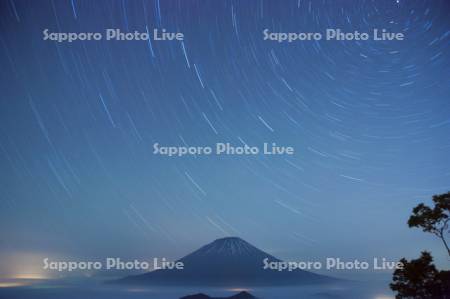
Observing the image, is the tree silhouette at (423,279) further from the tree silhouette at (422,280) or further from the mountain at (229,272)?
the mountain at (229,272)

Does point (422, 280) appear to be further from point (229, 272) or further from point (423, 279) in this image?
point (229, 272)

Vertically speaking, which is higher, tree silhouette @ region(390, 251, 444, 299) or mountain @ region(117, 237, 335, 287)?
mountain @ region(117, 237, 335, 287)

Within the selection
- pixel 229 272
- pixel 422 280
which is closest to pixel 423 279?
pixel 422 280

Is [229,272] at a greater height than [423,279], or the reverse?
[229,272]

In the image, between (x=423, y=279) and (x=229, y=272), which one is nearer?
(x=423, y=279)

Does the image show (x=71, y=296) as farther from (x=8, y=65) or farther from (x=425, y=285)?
(x=425, y=285)

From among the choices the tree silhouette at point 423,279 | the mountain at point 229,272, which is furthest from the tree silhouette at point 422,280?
the mountain at point 229,272

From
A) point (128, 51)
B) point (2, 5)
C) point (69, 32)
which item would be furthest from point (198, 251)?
point (2, 5)

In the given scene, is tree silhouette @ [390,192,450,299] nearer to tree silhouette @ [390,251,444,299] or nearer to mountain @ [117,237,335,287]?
tree silhouette @ [390,251,444,299]

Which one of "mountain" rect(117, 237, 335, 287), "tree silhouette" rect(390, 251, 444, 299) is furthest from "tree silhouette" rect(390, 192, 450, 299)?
"mountain" rect(117, 237, 335, 287)
